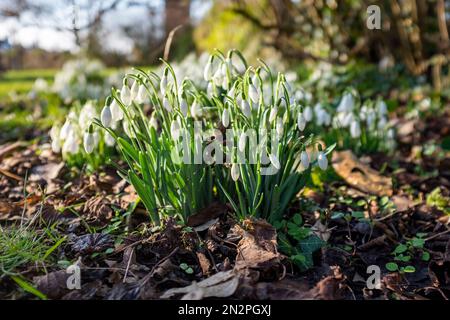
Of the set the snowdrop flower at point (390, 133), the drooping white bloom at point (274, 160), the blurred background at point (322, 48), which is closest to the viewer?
the drooping white bloom at point (274, 160)

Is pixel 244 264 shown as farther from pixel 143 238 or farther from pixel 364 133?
pixel 364 133

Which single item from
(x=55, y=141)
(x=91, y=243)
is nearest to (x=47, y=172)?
(x=55, y=141)

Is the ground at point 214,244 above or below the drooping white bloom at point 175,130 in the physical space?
below

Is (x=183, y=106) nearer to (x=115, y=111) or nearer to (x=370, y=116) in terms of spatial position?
(x=115, y=111)

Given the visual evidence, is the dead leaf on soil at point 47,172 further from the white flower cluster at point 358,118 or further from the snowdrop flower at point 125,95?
the white flower cluster at point 358,118

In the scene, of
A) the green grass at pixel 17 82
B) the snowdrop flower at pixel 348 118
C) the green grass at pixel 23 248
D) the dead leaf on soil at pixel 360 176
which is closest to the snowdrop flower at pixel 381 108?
the snowdrop flower at pixel 348 118

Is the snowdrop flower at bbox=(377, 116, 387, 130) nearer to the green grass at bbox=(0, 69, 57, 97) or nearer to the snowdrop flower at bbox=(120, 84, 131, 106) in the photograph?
the snowdrop flower at bbox=(120, 84, 131, 106)
